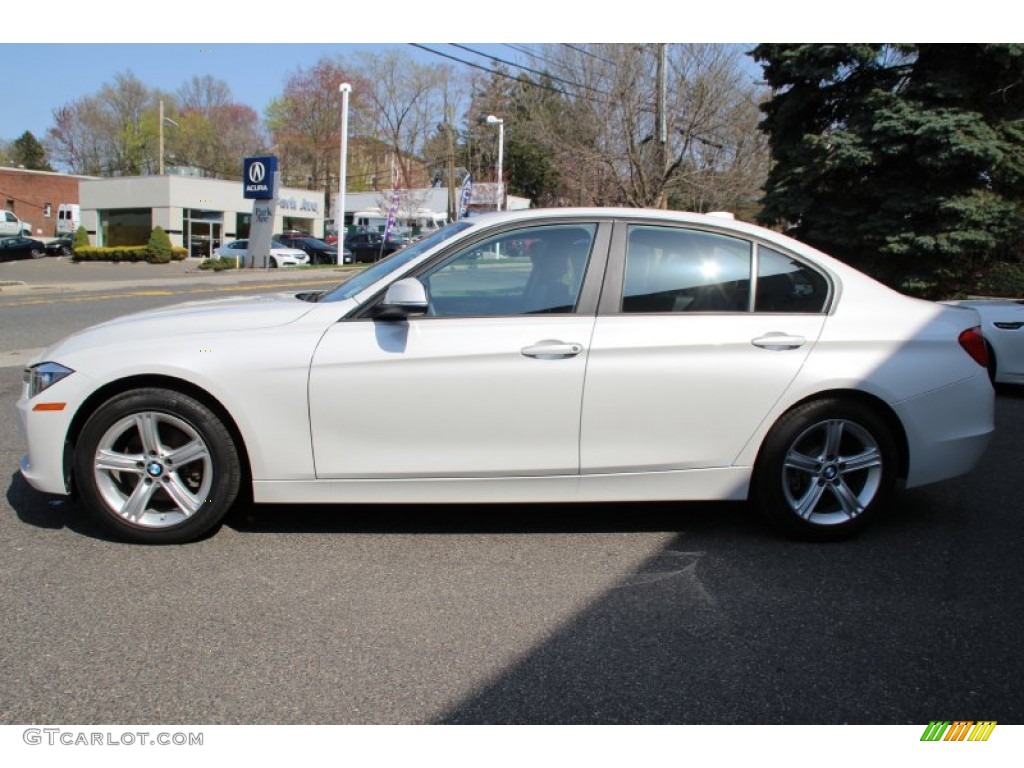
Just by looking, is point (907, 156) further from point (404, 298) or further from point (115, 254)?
point (115, 254)

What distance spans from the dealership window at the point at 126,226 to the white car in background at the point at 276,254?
12512 mm

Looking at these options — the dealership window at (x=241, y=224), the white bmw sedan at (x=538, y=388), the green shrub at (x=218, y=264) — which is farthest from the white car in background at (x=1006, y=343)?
the dealership window at (x=241, y=224)

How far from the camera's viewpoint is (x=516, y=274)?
429 centimetres

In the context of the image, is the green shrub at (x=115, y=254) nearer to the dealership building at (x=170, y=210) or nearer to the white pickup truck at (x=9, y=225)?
the dealership building at (x=170, y=210)

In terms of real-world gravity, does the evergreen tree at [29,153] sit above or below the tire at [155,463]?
above

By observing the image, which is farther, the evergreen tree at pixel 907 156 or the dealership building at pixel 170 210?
the dealership building at pixel 170 210

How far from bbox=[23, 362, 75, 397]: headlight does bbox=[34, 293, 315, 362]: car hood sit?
0.05 m

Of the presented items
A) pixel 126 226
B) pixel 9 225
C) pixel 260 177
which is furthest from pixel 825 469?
pixel 9 225

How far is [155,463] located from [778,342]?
121 inches

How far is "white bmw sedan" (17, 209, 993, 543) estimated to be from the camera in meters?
3.98

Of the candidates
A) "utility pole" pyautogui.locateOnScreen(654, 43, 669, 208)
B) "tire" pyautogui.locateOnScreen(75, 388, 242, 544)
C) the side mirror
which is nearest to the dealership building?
"utility pole" pyautogui.locateOnScreen(654, 43, 669, 208)

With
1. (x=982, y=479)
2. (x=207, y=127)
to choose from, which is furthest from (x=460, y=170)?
(x=982, y=479)

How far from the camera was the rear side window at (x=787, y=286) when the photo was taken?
4.29 metres
